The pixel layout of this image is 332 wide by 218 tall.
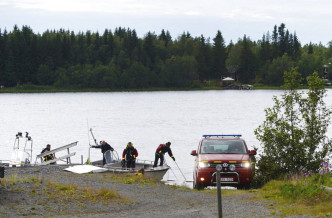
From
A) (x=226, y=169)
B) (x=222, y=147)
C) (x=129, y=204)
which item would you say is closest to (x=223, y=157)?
(x=226, y=169)

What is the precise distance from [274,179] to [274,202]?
528 centimetres

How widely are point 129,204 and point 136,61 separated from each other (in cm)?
16282

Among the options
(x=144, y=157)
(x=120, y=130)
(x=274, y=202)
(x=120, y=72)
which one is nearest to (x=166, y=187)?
(x=274, y=202)

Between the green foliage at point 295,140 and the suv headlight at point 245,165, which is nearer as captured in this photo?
the suv headlight at point 245,165

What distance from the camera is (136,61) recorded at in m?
178

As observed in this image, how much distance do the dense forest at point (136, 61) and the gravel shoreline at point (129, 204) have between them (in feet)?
503

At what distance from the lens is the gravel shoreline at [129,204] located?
14.3 m

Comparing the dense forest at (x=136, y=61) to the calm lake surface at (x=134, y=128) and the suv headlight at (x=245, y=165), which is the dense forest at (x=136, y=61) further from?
the suv headlight at (x=245, y=165)

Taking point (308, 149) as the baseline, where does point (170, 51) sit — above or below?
above

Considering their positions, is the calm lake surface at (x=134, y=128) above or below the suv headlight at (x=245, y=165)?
below

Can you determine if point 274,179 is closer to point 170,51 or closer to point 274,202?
point 274,202

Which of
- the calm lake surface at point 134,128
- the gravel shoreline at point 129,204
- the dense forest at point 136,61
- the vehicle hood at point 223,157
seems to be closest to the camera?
the gravel shoreline at point 129,204

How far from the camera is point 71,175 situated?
2222 cm

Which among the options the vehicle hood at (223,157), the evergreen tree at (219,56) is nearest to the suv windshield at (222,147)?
the vehicle hood at (223,157)
